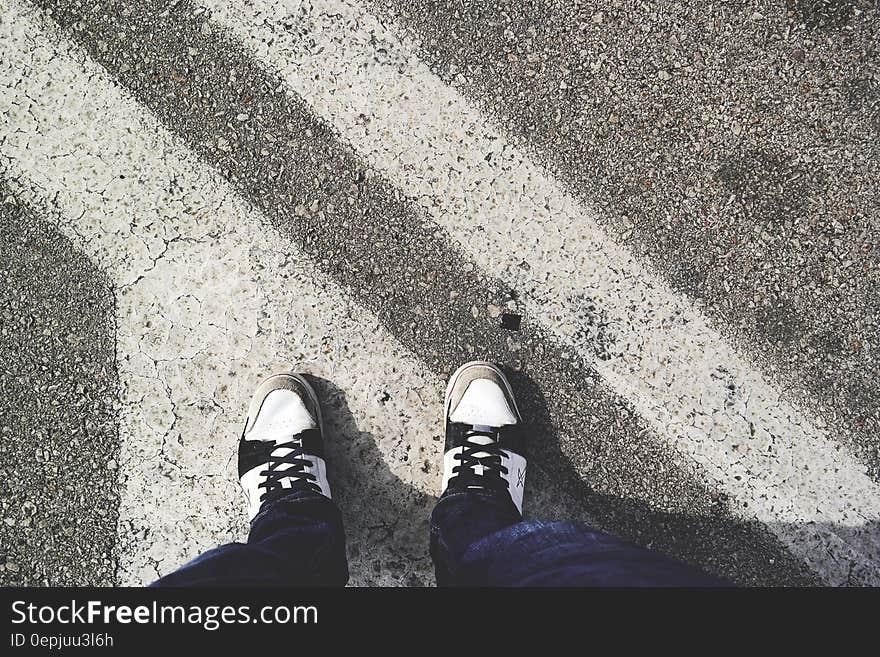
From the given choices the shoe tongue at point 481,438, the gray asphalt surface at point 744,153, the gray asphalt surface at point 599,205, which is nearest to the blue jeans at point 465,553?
the shoe tongue at point 481,438

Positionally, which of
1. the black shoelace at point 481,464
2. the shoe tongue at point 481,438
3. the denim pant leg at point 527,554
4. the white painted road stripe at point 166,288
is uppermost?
the white painted road stripe at point 166,288

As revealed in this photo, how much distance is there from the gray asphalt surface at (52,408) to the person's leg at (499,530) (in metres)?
1.23

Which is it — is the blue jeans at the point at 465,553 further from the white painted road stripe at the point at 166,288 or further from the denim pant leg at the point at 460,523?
the white painted road stripe at the point at 166,288

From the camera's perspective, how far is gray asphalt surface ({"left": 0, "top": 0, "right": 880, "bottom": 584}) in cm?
218

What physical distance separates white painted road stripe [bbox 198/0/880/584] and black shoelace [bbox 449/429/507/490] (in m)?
0.51

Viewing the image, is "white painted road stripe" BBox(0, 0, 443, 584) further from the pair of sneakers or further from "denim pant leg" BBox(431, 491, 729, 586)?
"denim pant leg" BBox(431, 491, 729, 586)

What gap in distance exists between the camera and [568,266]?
2186 mm

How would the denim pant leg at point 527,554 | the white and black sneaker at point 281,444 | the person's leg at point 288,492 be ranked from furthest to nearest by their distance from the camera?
the white and black sneaker at point 281,444
the person's leg at point 288,492
the denim pant leg at point 527,554

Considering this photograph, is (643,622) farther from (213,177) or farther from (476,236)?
(213,177)

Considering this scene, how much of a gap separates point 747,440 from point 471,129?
150cm

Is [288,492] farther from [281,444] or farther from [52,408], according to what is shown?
[52,408]

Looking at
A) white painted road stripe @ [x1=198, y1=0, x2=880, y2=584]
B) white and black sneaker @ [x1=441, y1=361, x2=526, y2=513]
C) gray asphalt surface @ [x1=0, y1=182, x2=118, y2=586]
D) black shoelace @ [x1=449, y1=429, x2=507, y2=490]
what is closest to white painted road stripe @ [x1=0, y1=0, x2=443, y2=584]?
gray asphalt surface @ [x1=0, y1=182, x2=118, y2=586]

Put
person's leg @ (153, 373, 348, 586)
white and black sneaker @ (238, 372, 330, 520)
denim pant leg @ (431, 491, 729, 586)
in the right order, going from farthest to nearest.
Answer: white and black sneaker @ (238, 372, 330, 520) < person's leg @ (153, 373, 348, 586) < denim pant leg @ (431, 491, 729, 586)

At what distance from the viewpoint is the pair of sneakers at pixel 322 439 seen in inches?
85.0
